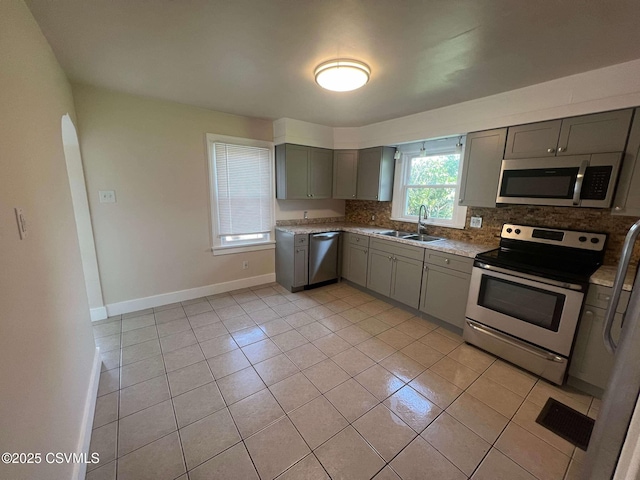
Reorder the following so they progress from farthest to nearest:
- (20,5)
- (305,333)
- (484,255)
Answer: (305,333) < (484,255) < (20,5)

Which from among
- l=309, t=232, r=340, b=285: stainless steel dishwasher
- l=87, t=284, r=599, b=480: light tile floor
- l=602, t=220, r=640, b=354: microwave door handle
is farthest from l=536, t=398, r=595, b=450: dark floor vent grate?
l=309, t=232, r=340, b=285: stainless steel dishwasher

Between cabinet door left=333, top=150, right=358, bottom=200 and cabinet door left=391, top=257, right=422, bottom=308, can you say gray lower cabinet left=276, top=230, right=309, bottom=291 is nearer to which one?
cabinet door left=333, top=150, right=358, bottom=200

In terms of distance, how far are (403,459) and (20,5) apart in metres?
3.23

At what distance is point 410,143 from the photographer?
141 inches

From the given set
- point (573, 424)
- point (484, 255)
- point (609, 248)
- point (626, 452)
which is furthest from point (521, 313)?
point (626, 452)

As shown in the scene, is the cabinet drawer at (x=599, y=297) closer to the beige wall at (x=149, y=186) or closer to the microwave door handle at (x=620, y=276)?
the microwave door handle at (x=620, y=276)

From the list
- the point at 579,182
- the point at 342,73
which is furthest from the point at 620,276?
the point at 342,73

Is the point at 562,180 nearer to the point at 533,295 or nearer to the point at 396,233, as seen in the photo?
the point at 533,295

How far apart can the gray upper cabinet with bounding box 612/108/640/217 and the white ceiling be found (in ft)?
1.82

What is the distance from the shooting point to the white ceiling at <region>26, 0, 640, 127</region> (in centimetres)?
141

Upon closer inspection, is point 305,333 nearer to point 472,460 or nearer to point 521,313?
point 472,460

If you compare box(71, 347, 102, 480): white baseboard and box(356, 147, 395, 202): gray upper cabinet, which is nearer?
box(71, 347, 102, 480): white baseboard

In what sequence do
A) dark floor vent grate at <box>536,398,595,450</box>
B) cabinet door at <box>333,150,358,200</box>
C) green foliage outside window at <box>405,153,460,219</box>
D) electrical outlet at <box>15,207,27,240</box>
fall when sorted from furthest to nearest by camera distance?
1. cabinet door at <box>333,150,358,200</box>
2. green foliage outside window at <box>405,153,460,219</box>
3. dark floor vent grate at <box>536,398,595,450</box>
4. electrical outlet at <box>15,207,27,240</box>

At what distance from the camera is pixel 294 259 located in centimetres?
372
